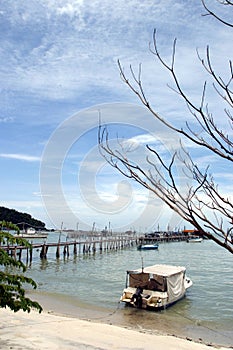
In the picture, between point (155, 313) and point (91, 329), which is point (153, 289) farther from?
point (91, 329)

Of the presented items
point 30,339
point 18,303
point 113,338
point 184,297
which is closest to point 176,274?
point 184,297

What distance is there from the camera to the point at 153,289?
62.3 feet

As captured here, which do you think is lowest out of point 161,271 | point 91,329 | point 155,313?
point 155,313

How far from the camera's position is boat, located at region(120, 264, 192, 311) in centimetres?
1778

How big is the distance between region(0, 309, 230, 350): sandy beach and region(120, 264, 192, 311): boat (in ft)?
14.9

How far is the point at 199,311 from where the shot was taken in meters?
18.8

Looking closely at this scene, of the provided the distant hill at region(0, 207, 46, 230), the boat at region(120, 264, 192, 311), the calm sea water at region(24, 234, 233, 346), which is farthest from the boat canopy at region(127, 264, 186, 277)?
the distant hill at region(0, 207, 46, 230)

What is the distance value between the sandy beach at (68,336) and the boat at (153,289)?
178 inches

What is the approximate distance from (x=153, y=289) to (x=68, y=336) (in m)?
9.00

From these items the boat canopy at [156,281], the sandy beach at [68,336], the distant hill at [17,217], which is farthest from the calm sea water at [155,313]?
the distant hill at [17,217]

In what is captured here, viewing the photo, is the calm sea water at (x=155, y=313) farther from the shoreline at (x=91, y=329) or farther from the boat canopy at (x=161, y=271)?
the boat canopy at (x=161, y=271)

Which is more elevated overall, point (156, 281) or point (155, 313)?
point (156, 281)

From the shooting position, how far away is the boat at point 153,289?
17.8 metres

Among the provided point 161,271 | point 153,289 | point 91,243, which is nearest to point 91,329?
point 153,289
